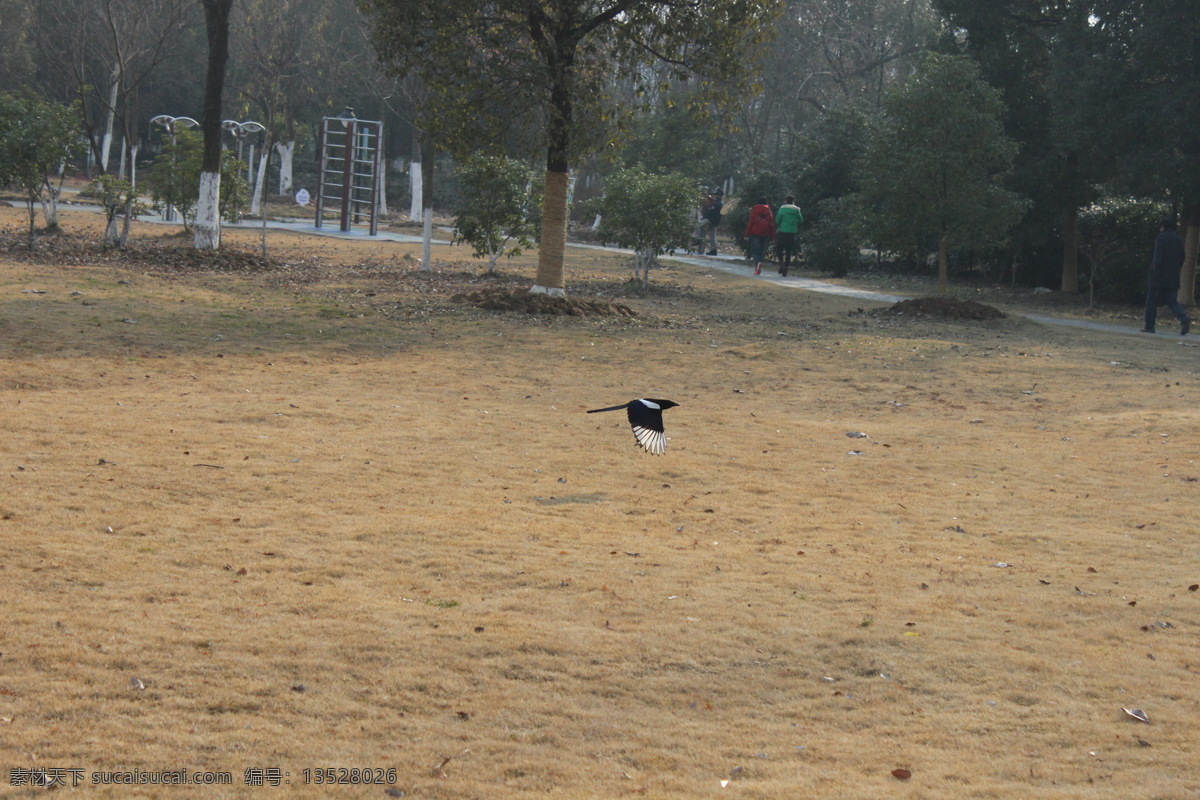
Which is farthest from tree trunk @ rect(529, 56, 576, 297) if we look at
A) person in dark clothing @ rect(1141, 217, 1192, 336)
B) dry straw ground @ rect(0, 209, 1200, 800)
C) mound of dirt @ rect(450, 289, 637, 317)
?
person in dark clothing @ rect(1141, 217, 1192, 336)

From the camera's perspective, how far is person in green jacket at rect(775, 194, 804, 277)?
25.6m

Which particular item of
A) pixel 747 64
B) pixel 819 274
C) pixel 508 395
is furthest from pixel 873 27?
pixel 508 395

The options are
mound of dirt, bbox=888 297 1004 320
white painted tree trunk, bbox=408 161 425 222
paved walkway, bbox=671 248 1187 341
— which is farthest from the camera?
white painted tree trunk, bbox=408 161 425 222

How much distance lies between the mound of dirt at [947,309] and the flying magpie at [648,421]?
1276cm

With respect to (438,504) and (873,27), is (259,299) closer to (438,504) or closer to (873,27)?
(438,504)

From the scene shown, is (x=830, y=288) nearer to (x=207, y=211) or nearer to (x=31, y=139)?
(x=207, y=211)

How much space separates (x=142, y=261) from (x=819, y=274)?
51.0 ft

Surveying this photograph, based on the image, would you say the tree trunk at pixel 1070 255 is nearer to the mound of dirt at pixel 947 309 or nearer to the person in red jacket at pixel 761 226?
the person in red jacket at pixel 761 226

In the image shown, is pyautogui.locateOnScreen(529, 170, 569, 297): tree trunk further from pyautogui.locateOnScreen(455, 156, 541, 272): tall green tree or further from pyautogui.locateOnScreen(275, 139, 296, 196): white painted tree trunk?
pyautogui.locateOnScreen(275, 139, 296, 196): white painted tree trunk

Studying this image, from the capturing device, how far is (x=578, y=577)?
5.56m

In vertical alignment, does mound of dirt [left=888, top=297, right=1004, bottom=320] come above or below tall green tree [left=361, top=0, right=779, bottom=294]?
below

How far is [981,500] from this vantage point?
7.46 metres

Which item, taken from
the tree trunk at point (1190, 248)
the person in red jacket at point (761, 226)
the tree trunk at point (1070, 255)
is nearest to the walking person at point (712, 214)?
the person in red jacket at point (761, 226)

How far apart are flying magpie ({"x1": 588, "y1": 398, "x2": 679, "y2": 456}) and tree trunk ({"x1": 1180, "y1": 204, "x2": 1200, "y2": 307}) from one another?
17.2 meters
